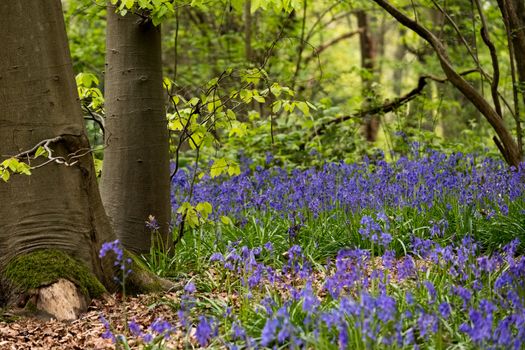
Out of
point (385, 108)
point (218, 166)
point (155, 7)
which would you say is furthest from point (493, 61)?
point (155, 7)

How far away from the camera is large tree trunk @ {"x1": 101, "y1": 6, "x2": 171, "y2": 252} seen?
4.65 m

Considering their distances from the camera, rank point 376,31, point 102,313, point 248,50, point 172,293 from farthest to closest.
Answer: point 376,31 → point 248,50 → point 172,293 → point 102,313

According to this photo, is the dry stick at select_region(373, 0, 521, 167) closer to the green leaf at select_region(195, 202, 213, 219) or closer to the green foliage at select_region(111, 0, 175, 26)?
the green foliage at select_region(111, 0, 175, 26)

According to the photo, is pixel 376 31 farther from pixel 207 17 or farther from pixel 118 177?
pixel 118 177

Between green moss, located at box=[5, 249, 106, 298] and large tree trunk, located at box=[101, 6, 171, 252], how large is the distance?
0.93m

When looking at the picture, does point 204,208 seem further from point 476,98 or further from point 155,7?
point 476,98

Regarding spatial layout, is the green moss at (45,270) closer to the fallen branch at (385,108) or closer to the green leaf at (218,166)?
the green leaf at (218,166)

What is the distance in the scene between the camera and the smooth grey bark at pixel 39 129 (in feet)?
12.3

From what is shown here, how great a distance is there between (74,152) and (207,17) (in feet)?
34.2

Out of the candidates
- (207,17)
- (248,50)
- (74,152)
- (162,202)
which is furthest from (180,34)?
(74,152)

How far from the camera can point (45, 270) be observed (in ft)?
12.3

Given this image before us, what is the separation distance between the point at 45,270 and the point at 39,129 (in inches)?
34.1

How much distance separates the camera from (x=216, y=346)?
3.03m

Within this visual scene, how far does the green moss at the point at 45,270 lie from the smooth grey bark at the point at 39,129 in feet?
0.16
